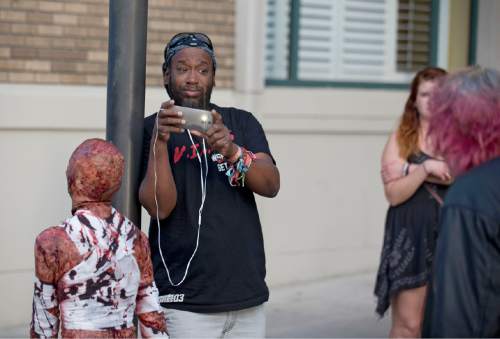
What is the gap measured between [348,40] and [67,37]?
3055 millimetres

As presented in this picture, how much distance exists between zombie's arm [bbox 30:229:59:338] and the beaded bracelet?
0.75 metres

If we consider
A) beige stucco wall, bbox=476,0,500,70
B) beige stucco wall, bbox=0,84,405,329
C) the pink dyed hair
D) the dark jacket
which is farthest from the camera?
beige stucco wall, bbox=476,0,500,70

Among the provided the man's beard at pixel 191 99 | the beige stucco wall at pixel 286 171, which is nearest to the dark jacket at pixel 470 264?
the man's beard at pixel 191 99

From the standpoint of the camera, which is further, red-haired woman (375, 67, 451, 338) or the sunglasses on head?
red-haired woman (375, 67, 451, 338)

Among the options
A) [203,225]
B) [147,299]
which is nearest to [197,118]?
[203,225]

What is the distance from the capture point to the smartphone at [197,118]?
3594 mm

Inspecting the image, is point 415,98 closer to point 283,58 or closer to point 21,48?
point 21,48

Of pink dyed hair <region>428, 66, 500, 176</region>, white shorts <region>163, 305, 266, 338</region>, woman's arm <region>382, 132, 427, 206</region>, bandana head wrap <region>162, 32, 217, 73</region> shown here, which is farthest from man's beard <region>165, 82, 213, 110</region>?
woman's arm <region>382, 132, 427, 206</region>

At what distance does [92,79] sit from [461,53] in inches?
168

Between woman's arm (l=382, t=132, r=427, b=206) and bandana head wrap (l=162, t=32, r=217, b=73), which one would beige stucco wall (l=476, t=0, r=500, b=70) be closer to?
woman's arm (l=382, t=132, r=427, b=206)

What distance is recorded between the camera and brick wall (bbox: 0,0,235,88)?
6895 millimetres

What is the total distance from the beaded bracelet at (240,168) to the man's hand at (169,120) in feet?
0.83

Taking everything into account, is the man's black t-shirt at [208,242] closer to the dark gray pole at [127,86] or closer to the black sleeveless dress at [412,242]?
the dark gray pole at [127,86]

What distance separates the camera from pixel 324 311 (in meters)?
7.76
